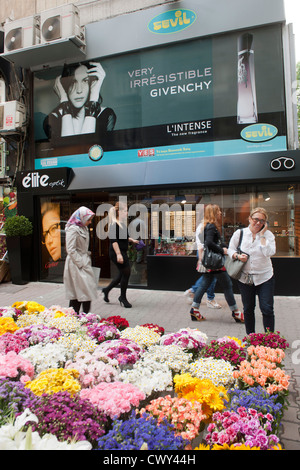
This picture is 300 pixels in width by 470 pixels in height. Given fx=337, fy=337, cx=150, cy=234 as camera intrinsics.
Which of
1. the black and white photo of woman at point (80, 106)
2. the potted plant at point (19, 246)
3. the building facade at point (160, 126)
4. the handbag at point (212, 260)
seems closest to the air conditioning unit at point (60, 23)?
the building facade at point (160, 126)

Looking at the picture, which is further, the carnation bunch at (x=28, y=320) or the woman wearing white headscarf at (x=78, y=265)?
the woman wearing white headscarf at (x=78, y=265)

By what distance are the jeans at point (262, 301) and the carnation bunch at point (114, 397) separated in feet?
7.89

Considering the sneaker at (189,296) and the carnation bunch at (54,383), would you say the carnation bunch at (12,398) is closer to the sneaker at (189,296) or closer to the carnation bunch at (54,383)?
the carnation bunch at (54,383)

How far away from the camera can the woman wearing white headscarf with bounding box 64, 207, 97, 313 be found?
5.07 m

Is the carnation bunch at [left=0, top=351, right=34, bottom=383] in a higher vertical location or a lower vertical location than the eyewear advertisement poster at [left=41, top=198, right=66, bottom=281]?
lower

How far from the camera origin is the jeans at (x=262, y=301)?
13.9 ft

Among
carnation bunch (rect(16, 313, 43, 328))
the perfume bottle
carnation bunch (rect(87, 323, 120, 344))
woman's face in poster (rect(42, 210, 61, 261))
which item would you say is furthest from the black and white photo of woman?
carnation bunch (rect(87, 323, 120, 344))

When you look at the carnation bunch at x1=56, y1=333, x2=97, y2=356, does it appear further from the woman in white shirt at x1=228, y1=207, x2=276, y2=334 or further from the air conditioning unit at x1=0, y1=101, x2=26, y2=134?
the air conditioning unit at x1=0, y1=101, x2=26, y2=134

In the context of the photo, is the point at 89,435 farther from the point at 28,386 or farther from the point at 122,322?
the point at 122,322

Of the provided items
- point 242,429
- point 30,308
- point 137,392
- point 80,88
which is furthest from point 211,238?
point 80,88

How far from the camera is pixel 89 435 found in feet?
6.21

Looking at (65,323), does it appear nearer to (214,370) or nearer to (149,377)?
(149,377)

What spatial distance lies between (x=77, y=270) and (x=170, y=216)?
386cm

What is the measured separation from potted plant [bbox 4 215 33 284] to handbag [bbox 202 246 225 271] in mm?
5631
